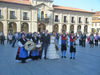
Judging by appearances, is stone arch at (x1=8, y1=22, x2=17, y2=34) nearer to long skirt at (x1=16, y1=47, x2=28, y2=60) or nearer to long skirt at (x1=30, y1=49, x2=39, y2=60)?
long skirt at (x1=30, y1=49, x2=39, y2=60)

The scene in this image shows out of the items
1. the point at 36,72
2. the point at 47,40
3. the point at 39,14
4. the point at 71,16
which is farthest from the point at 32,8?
the point at 36,72

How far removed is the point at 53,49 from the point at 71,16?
109ft

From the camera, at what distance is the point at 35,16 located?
35.2m

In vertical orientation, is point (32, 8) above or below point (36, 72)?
above

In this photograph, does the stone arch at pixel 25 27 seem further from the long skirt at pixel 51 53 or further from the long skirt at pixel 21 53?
the long skirt at pixel 21 53

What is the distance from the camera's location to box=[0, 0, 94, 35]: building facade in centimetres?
3188

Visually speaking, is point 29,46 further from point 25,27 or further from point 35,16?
point 25,27

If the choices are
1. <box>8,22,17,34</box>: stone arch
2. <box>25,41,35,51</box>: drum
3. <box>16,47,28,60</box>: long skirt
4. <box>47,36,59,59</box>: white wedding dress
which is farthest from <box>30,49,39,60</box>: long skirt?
<box>8,22,17,34</box>: stone arch

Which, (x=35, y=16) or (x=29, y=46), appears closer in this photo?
(x=29, y=46)

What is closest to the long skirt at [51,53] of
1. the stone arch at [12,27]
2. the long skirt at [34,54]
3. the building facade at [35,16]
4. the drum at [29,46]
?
the long skirt at [34,54]

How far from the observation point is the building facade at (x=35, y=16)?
3188cm

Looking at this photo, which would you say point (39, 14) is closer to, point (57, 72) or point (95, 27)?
point (57, 72)

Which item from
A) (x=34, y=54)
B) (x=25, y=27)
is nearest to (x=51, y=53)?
(x=34, y=54)

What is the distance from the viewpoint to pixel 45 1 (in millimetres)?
36125
